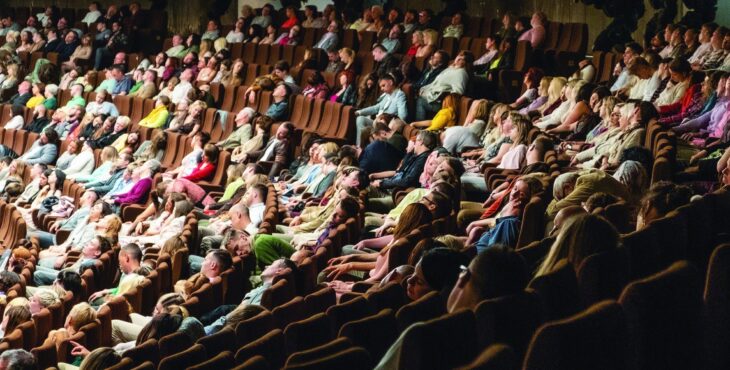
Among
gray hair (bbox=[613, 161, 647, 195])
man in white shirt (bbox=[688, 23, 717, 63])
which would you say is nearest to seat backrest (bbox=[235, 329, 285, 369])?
gray hair (bbox=[613, 161, 647, 195])

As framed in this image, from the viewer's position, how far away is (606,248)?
1.95m

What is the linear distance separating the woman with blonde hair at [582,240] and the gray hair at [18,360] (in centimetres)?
129

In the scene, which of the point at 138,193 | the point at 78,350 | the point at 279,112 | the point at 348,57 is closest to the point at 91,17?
the point at 348,57

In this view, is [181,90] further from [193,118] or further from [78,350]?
[78,350]

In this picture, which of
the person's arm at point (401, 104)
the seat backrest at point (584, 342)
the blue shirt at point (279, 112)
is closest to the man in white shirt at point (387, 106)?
the person's arm at point (401, 104)

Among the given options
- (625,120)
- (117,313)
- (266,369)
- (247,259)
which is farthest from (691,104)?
(266,369)

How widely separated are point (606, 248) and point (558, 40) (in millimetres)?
4193

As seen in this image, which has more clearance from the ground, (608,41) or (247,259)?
(608,41)

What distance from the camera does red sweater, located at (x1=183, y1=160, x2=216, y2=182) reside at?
5.36 meters

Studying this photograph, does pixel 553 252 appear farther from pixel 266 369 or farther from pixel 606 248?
pixel 266 369

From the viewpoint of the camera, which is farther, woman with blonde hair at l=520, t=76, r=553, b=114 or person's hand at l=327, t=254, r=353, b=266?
woman with blonde hair at l=520, t=76, r=553, b=114

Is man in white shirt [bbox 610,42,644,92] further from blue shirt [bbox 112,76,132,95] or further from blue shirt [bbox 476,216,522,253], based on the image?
blue shirt [bbox 112,76,132,95]

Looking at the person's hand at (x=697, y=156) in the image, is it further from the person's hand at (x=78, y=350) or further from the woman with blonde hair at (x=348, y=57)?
the woman with blonde hair at (x=348, y=57)

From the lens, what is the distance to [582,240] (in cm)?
201
